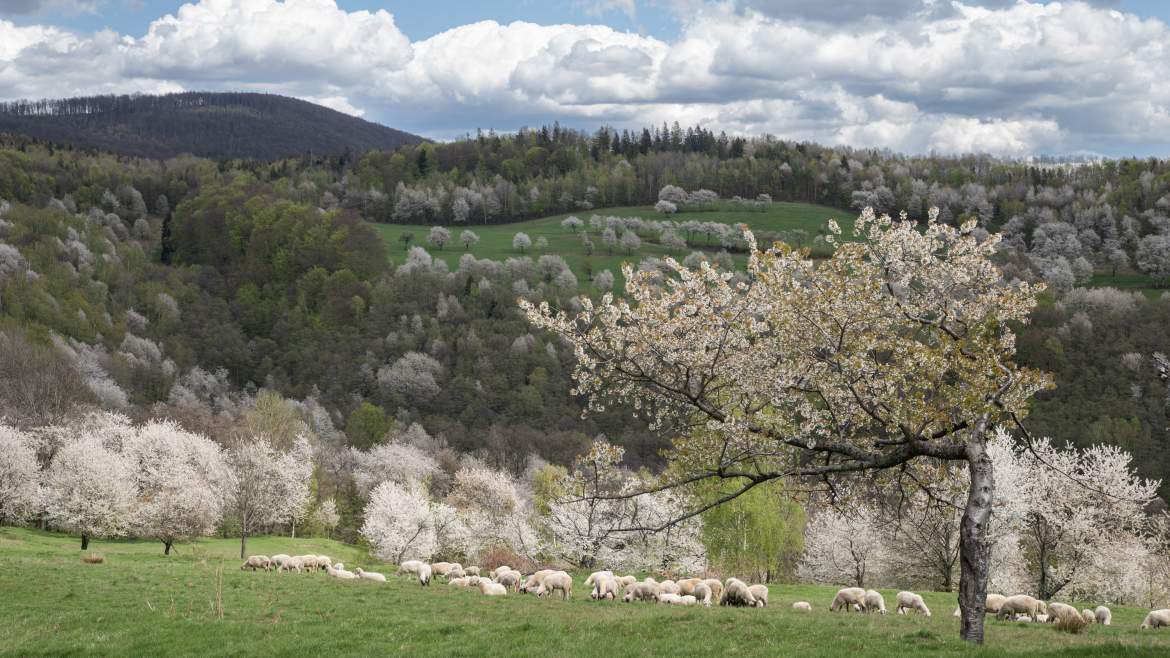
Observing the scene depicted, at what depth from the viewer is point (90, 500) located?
173 feet

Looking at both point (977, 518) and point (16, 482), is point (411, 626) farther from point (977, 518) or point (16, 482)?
point (16, 482)

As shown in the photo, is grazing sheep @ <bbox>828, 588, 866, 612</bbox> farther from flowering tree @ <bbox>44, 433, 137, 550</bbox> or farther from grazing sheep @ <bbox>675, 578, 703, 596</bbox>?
flowering tree @ <bbox>44, 433, 137, 550</bbox>

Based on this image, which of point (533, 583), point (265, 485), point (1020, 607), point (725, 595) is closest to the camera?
point (1020, 607)

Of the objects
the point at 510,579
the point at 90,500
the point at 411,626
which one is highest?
the point at 411,626

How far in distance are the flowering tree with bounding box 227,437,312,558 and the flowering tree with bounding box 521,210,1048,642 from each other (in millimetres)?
43941

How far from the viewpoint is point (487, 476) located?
3319 inches

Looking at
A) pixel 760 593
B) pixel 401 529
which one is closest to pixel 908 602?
pixel 760 593

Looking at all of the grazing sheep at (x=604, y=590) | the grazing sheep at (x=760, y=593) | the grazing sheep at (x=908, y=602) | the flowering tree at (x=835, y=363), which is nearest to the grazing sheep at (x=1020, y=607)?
the grazing sheep at (x=908, y=602)

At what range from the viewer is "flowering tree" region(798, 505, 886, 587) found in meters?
49.8

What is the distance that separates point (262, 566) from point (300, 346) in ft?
391

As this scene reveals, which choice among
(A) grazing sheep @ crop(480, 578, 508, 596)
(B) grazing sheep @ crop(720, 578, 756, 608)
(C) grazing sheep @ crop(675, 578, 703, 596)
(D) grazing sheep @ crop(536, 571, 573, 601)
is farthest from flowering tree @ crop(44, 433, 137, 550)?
(B) grazing sheep @ crop(720, 578, 756, 608)

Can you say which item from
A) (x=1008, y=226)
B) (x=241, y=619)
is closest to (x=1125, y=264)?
(x=1008, y=226)

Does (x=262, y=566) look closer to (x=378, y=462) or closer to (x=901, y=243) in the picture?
(x=901, y=243)

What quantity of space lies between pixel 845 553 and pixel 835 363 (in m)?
41.4
